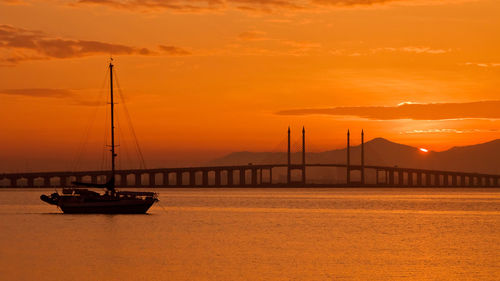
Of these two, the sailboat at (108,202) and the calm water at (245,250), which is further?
the sailboat at (108,202)

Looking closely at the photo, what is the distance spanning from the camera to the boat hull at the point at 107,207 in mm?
77625

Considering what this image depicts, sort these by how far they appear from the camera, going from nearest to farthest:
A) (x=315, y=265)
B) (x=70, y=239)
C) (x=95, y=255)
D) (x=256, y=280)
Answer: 1. (x=256, y=280)
2. (x=315, y=265)
3. (x=95, y=255)
4. (x=70, y=239)

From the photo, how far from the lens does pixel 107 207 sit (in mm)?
77562

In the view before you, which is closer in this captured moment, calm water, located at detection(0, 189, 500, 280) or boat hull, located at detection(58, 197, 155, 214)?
calm water, located at detection(0, 189, 500, 280)

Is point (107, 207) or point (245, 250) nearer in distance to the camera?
point (245, 250)

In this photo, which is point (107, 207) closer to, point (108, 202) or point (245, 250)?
point (108, 202)

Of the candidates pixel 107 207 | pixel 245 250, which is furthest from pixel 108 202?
pixel 245 250

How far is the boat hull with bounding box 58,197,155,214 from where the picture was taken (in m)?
77.6

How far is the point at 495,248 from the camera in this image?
51219 mm

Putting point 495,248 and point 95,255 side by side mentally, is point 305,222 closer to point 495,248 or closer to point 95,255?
point 495,248

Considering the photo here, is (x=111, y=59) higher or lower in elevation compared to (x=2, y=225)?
higher

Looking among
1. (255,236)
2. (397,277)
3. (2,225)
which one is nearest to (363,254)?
(397,277)

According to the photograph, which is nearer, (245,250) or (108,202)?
(245,250)

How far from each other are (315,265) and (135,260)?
8605 mm
